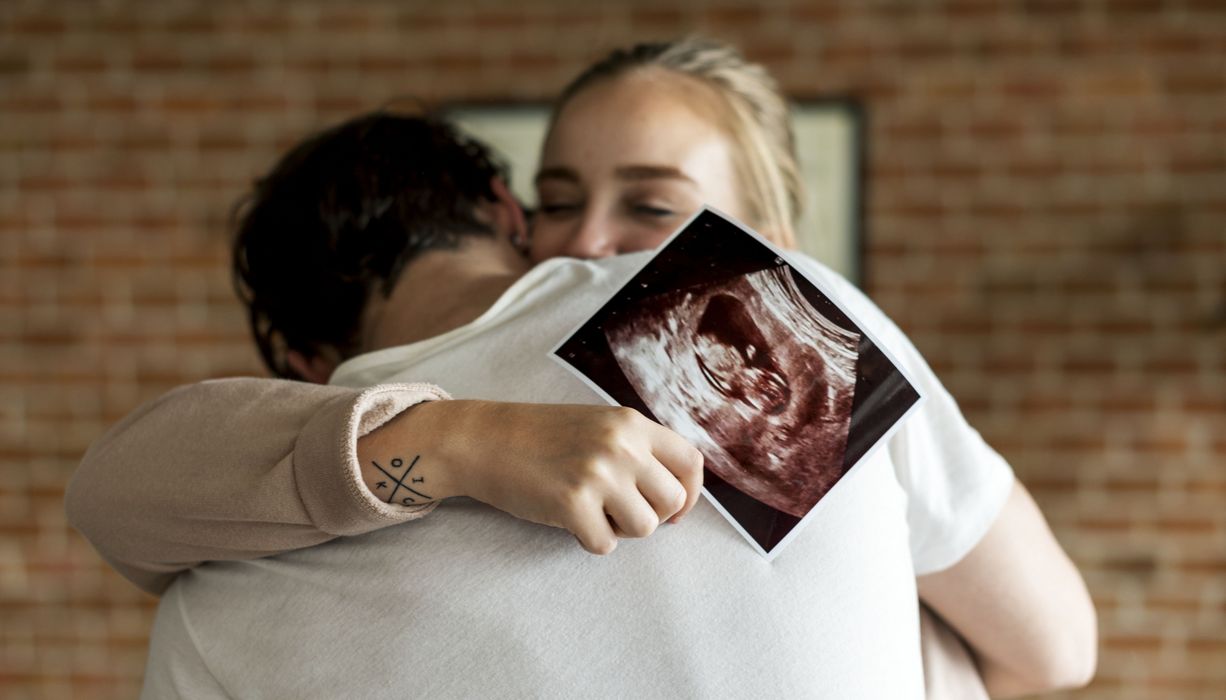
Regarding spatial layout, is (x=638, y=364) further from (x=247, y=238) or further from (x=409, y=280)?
(x=247, y=238)

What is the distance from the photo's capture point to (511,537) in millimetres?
778

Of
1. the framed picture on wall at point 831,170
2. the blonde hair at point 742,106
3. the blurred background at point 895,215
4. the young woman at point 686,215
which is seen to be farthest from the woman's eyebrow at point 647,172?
the blurred background at point 895,215

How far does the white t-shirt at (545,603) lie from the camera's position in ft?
2.46

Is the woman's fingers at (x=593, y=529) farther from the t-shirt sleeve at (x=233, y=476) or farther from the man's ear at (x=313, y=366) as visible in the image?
the man's ear at (x=313, y=366)

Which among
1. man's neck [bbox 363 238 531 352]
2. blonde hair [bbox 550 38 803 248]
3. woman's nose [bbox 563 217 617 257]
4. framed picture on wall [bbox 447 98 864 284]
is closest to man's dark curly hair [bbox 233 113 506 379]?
man's neck [bbox 363 238 531 352]

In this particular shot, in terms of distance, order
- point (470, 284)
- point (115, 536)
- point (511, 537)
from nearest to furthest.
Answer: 1. point (511, 537)
2. point (115, 536)
3. point (470, 284)

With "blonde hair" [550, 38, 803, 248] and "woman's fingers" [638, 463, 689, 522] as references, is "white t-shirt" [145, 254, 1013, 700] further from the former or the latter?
"blonde hair" [550, 38, 803, 248]

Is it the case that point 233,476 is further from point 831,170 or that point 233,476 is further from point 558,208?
point 831,170

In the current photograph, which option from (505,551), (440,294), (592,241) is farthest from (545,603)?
(592,241)

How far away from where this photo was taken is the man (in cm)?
74

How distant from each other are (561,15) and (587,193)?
190cm

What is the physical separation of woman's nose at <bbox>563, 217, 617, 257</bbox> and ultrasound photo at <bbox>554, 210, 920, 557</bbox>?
0.47 meters

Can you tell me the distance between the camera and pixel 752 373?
0.81 metres

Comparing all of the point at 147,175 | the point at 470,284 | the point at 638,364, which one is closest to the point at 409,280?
the point at 470,284
